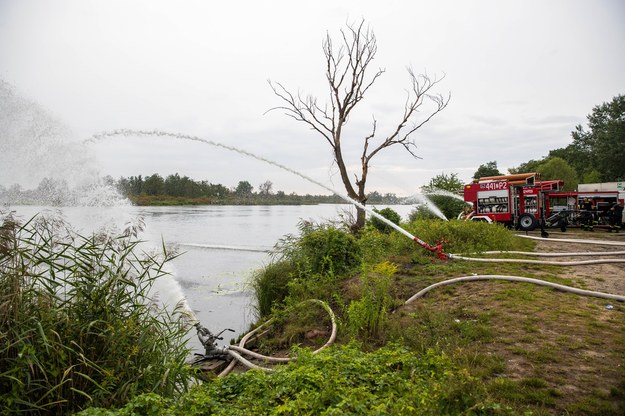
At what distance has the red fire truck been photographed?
16.0m

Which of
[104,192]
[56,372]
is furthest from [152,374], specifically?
[104,192]

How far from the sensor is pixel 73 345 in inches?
146

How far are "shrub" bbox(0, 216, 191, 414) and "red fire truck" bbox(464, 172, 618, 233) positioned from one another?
13817 mm

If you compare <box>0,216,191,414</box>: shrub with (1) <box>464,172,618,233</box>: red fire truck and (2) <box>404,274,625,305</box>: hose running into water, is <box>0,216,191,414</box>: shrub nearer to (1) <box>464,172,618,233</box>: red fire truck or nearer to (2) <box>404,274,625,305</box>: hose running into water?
(2) <box>404,274,625,305</box>: hose running into water

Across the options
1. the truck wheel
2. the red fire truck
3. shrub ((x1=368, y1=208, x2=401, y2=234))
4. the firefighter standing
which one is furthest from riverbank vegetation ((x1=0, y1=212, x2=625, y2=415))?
the firefighter standing

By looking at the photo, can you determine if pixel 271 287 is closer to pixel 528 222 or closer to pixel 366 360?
pixel 366 360

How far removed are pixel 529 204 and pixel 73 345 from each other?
1662 centimetres

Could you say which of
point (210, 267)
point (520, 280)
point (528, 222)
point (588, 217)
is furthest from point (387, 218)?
point (520, 280)

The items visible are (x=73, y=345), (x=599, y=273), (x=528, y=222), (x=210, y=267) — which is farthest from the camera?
(x=528, y=222)

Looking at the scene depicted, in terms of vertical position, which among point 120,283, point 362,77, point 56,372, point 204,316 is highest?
Answer: point 362,77

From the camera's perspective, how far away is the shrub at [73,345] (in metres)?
3.34

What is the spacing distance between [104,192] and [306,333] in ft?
20.7

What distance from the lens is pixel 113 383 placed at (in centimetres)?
360

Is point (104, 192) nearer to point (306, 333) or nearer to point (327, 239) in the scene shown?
point (327, 239)
